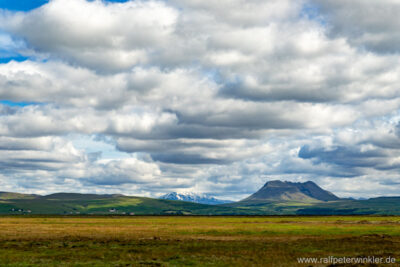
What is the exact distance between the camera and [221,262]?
52250 mm

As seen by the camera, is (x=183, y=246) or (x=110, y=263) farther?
(x=183, y=246)

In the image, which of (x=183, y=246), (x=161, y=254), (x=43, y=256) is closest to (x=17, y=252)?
(x=43, y=256)

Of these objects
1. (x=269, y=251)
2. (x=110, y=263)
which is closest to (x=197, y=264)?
(x=110, y=263)

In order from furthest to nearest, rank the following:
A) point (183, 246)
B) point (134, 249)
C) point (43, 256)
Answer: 1. point (183, 246)
2. point (134, 249)
3. point (43, 256)

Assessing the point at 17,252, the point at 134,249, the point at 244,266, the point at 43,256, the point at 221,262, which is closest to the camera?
the point at 244,266

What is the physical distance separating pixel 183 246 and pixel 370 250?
29.0 m

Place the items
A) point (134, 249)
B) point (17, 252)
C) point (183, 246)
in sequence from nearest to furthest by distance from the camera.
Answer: point (17, 252) < point (134, 249) < point (183, 246)

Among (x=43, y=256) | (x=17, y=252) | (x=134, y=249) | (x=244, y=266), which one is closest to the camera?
(x=244, y=266)

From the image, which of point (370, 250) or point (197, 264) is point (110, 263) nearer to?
point (197, 264)

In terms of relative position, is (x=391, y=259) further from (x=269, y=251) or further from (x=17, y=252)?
(x=17, y=252)

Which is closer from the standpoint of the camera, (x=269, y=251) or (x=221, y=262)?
(x=221, y=262)

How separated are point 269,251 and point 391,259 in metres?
17.4

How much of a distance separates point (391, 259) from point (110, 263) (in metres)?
32.8

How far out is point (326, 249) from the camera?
216 feet
